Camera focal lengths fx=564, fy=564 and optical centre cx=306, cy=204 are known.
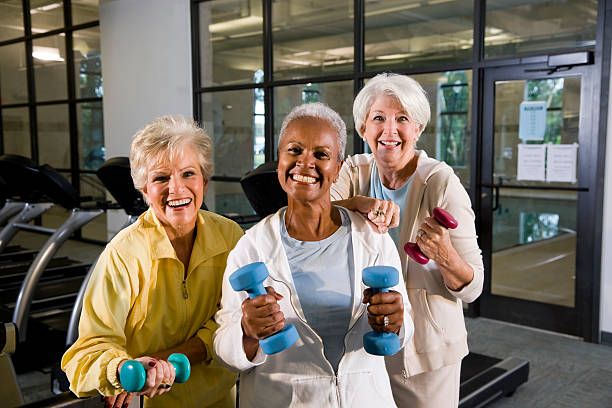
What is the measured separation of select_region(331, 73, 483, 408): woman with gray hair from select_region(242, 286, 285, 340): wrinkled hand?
39cm

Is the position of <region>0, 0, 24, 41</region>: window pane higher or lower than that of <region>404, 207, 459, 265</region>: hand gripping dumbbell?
higher

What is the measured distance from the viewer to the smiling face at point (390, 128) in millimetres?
1393

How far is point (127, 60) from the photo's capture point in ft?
24.0

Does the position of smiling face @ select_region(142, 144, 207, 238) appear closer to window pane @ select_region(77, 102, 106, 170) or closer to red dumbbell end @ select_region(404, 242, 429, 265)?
red dumbbell end @ select_region(404, 242, 429, 265)

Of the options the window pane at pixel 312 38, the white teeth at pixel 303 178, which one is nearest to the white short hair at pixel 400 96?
the white teeth at pixel 303 178

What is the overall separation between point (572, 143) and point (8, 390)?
3842 mm

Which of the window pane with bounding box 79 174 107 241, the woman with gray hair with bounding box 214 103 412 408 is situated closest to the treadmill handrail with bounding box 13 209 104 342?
the woman with gray hair with bounding box 214 103 412 408

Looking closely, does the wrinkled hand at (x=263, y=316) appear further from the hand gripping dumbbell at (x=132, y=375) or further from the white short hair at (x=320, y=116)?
the white short hair at (x=320, y=116)

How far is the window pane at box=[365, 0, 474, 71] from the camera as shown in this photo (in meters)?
4.66

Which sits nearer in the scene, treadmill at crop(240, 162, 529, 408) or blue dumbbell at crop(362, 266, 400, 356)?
blue dumbbell at crop(362, 266, 400, 356)

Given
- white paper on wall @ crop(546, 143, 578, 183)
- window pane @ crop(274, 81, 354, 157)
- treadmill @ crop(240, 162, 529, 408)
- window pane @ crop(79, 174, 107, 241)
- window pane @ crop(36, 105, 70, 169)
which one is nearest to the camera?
treadmill @ crop(240, 162, 529, 408)

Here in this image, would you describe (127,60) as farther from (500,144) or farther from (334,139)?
(334,139)

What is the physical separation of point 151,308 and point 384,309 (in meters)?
0.52

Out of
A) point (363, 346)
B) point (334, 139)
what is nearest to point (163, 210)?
point (334, 139)
